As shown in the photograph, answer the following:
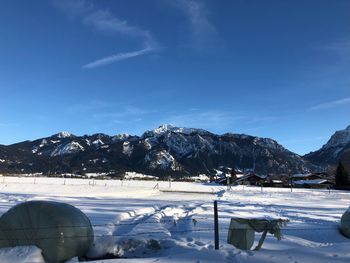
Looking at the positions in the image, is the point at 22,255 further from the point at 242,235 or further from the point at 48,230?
the point at 242,235

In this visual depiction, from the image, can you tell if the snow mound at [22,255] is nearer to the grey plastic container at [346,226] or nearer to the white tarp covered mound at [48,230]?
the white tarp covered mound at [48,230]

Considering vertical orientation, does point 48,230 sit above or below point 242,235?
above

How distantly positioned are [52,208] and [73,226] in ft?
2.18

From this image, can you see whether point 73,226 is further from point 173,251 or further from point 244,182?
point 244,182

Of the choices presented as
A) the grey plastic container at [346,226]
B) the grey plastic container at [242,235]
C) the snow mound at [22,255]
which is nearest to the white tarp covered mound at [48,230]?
the snow mound at [22,255]

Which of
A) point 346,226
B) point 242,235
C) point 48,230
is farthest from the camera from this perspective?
point 346,226

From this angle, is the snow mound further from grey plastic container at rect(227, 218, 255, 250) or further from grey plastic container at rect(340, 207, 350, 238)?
grey plastic container at rect(340, 207, 350, 238)

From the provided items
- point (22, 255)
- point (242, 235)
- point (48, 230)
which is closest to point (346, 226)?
point (242, 235)

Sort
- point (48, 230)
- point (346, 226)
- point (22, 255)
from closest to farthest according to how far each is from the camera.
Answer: point (22, 255) < point (48, 230) < point (346, 226)

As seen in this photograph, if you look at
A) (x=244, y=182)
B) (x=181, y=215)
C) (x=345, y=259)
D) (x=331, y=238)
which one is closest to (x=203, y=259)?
(x=345, y=259)

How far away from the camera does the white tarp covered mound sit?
9.87m

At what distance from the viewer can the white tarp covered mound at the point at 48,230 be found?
987 centimetres

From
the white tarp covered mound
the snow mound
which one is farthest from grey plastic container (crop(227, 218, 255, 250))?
the snow mound

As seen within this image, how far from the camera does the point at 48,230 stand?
32.7 feet
